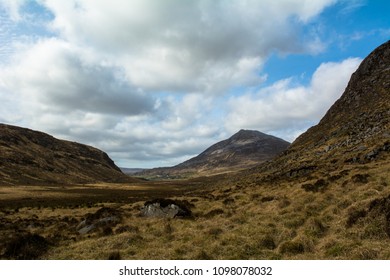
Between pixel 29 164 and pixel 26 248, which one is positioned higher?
pixel 29 164

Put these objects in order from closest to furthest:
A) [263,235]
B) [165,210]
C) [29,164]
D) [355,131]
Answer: [263,235], [165,210], [355,131], [29,164]

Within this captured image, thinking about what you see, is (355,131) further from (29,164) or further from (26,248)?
(29,164)

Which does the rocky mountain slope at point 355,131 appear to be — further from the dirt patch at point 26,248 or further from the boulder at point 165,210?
the dirt patch at point 26,248

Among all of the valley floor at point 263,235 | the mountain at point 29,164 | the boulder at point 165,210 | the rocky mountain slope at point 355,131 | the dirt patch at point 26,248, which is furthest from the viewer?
the mountain at point 29,164

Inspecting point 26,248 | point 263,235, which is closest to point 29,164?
point 26,248

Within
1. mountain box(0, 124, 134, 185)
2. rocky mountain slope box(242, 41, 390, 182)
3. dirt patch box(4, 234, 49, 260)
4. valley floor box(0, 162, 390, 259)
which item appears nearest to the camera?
valley floor box(0, 162, 390, 259)

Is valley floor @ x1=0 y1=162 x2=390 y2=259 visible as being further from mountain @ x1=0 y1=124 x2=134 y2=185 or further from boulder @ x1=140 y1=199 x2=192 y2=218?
mountain @ x1=0 y1=124 x2=134 y2=185

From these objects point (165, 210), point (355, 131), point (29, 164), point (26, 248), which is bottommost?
point (26, 248)

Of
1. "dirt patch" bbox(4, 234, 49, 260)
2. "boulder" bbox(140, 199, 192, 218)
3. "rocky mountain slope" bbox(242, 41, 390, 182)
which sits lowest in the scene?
"dirt patch" bbox(4, 234, 49, 260)

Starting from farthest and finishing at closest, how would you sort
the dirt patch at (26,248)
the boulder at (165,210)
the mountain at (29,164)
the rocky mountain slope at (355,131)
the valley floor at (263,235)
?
1. the mountain at (29,164)
2. the rocky mountain slope at (355,131)
3. the boulder at (165,210)
4. the dirt patch at (26,248)
5. the valley floor at (263,235)

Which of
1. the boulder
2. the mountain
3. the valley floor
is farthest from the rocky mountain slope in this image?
the mountain

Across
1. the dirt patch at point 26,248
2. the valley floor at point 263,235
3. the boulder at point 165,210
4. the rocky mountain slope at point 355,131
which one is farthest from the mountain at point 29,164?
the valley floor at point 263,235
